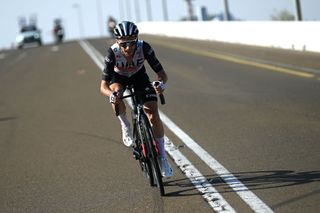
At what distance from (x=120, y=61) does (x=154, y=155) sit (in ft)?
3.91

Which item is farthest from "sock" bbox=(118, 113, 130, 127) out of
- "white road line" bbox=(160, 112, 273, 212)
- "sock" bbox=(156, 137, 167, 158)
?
"white road line" bbox=(160, 112, 273, 212)

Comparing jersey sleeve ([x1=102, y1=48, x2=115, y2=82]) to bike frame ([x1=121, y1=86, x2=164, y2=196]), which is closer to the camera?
bike frame ([x1=121, y1=86, x2=164, y2=196])

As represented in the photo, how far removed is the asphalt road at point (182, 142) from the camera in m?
7.02

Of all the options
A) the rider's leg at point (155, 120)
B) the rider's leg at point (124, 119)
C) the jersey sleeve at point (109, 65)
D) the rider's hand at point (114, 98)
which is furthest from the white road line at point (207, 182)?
the jersey sleeve at point (109, 65)

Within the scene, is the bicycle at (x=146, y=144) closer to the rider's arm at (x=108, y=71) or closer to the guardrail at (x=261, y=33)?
the rider's arm at (x=108, y=71)

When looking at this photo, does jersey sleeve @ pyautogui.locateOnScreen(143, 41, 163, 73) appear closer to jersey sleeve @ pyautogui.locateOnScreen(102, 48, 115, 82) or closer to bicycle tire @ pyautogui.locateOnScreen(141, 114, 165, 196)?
jersey sleeve @ pyautogui.locateOnScreen(102, 48, 115, 82)

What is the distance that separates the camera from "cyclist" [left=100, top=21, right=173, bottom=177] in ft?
23.6

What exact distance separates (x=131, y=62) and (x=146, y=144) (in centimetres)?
97

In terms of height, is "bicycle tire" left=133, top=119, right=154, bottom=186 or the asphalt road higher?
"bicycle tire" left=133, top=119, right=154, bottom=186

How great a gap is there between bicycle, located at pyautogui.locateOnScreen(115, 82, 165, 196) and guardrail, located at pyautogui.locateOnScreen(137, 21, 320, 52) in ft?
50.4

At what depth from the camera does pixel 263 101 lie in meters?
13.4

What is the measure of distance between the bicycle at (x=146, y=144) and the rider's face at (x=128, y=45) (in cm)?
43

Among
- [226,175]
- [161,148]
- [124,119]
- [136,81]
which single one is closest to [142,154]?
[161,148]

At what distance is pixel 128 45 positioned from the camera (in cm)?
730
